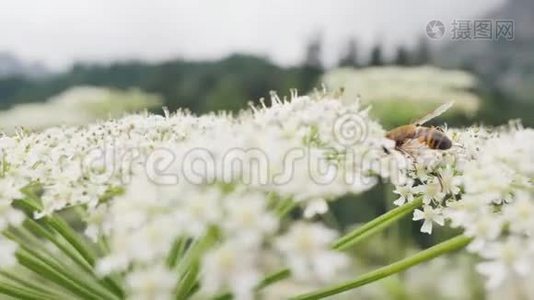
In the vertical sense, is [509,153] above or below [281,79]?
below

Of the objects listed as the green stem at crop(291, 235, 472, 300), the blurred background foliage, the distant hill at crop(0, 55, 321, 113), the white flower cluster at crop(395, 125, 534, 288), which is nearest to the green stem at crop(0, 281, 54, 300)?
the green stem at crop(291, 235, 472, 300)

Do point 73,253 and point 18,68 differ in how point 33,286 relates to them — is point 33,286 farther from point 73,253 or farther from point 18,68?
point 18,68

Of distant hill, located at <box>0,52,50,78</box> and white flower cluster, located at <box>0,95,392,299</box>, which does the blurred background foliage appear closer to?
distant hill, located at <box>0,52,50,78</box>

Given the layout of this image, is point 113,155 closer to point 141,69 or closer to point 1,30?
point 1,30

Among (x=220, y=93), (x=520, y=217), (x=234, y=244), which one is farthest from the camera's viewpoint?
(x=220, y=93)

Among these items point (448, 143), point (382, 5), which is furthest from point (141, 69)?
point (448, 143)

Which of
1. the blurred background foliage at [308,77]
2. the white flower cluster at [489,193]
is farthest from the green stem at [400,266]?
the blurred background foliage at [308,77]
